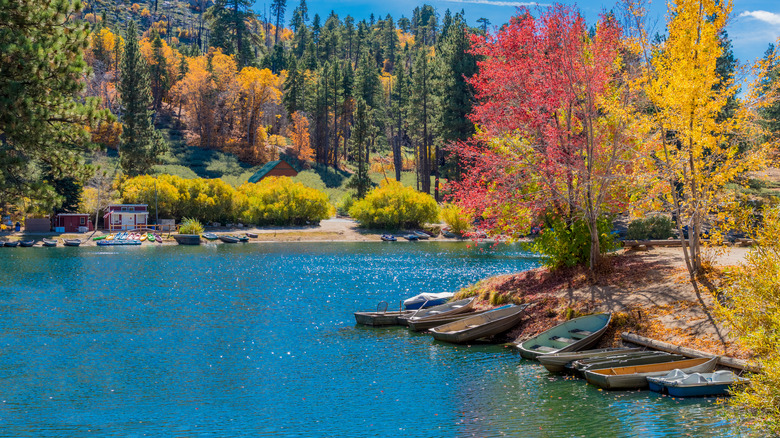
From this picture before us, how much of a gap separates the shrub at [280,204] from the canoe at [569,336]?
7222cm

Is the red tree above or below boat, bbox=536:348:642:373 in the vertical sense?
above

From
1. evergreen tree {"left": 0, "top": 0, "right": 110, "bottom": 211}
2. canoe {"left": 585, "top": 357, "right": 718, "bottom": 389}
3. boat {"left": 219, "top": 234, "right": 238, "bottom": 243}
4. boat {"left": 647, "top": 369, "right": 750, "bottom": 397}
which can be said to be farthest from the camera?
boat {"left": 219, "top": 234, "right": 238, "bottom": 243}

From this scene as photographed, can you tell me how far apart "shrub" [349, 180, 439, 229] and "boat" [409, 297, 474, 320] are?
5972cm

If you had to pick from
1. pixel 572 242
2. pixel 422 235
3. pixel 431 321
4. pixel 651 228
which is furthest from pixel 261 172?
pixel 572 242

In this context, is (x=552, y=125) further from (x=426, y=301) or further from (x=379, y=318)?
(x=379, y=318)

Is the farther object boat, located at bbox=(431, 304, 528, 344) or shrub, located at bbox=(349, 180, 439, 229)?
shrub, located at bbox=(349, 180, 439, 229)

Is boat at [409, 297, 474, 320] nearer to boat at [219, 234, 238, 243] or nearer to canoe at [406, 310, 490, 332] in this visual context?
canoe at [406, 310, 490, 332]

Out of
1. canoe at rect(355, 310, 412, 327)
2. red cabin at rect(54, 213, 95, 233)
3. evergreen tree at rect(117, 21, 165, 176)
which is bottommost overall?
canoe at rect(355, 310, 412, 327)

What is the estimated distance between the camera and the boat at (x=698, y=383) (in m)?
17.6

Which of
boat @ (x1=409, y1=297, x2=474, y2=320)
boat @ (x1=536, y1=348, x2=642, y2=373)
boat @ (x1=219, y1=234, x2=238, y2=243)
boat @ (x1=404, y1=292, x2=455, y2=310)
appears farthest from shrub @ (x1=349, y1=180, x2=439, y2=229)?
boat @ (x1=536, y1=348, x2=642, y2=373)

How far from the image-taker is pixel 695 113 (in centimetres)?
2339

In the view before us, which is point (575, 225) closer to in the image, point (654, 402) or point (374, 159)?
point (654, 402)

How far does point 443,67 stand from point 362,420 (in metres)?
78.2

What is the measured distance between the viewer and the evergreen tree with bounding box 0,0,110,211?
1686 centimetres
